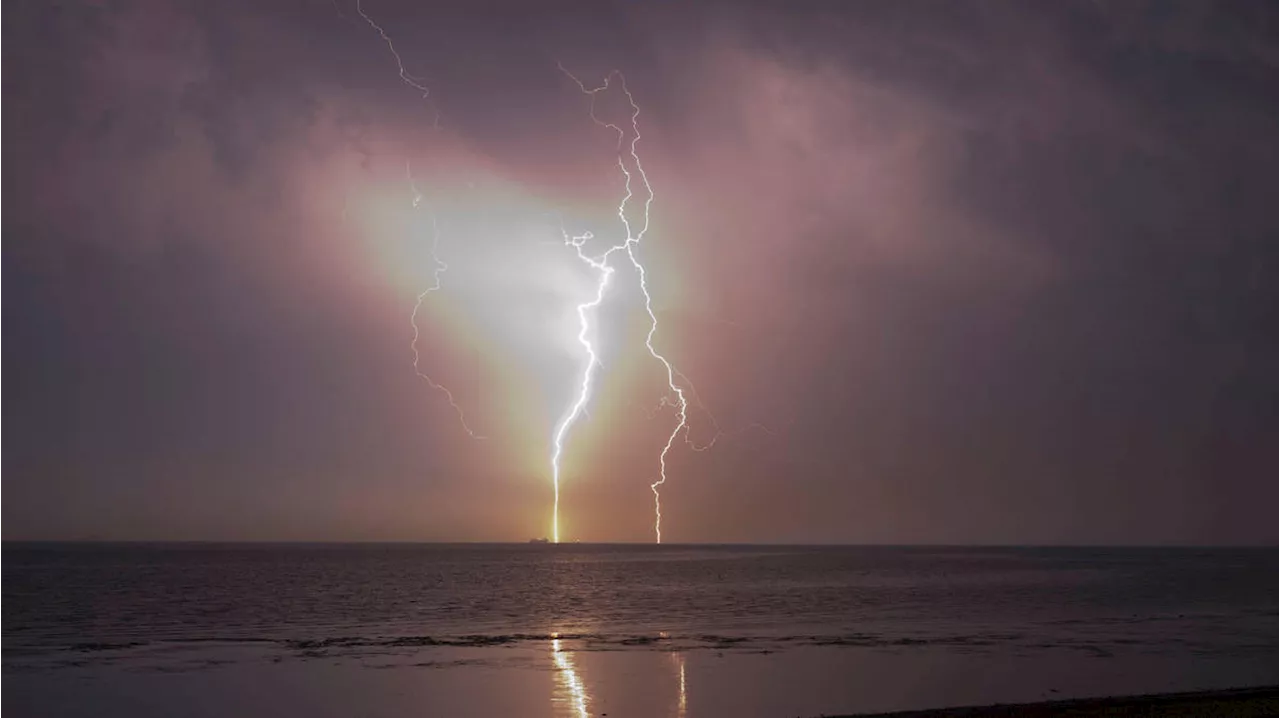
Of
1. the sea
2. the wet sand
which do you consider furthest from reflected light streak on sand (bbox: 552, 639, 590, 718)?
the wet sand

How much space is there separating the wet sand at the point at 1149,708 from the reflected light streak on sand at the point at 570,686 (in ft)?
20.1

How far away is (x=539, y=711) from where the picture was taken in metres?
24.7

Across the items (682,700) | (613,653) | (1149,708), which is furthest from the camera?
(613,653)

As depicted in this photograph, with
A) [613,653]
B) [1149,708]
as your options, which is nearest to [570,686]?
[613,653]

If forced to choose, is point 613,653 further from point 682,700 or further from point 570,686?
point 682,700

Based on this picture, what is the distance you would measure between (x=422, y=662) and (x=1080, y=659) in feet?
63.7

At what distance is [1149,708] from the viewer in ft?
73.8

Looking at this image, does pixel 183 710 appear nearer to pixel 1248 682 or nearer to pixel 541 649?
pixel 541 649

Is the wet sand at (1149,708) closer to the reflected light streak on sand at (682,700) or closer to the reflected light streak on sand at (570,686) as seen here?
the reflected light streak on sand at (682,700)

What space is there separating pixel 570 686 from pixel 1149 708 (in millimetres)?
13138

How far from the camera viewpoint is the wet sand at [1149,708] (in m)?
21.5

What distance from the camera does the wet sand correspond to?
2150 cm

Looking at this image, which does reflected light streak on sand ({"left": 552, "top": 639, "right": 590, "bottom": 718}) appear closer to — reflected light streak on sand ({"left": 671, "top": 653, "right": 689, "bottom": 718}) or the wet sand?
reflected light streak on sand ({"left": 671, "top": 653, "right": 689, "bottom": 718})

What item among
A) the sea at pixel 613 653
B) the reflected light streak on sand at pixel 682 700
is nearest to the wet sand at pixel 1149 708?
the sea at pixel 613 653
